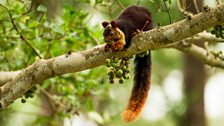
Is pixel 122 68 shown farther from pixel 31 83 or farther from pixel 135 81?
pixel 135 81

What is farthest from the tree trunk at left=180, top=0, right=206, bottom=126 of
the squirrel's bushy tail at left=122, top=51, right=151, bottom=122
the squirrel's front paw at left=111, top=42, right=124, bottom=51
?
the squirrel's front paw at left=111, top=42, right=124, bottom=51

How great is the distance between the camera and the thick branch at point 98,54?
2439mm

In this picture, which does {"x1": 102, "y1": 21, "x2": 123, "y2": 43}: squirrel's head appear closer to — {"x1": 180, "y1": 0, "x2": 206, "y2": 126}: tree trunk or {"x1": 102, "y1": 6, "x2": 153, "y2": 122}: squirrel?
{"x1": 102, "y1": 6, "x2": 153, "y2": 122}: squirrel

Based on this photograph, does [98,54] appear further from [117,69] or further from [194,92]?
[194,92]

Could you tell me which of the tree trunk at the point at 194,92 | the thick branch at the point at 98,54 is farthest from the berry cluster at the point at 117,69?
the tree trunk at the point at 194,92

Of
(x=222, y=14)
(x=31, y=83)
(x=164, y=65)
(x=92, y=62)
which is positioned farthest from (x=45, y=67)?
(x=164, y=65)

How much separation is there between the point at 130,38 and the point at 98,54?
0.66 ft

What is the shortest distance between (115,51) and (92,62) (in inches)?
6.0

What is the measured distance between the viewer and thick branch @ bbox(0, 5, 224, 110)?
2.44 metres

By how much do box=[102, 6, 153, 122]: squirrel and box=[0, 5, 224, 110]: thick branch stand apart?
0.24ft

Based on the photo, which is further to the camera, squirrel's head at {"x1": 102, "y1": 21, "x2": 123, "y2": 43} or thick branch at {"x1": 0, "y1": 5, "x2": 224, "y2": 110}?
squirrel's head at {"x1": 102, "y1": 21, "x2": 123, "y2": 43}

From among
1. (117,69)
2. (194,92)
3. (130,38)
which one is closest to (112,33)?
(130,38)

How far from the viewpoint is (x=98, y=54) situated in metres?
2.72

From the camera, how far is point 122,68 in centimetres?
266
